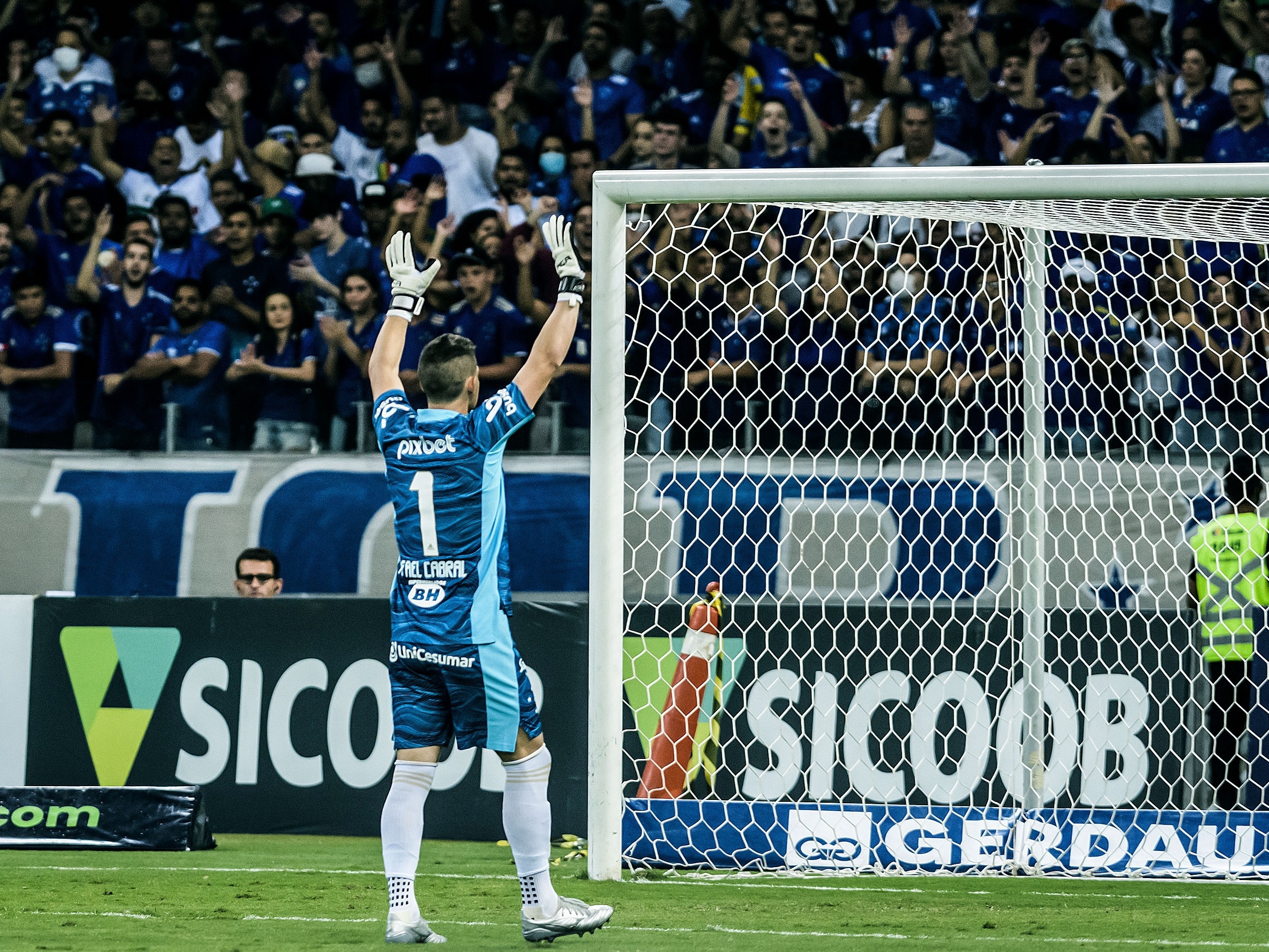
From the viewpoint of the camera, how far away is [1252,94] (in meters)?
10.8

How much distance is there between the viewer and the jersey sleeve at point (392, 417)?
15.8ft

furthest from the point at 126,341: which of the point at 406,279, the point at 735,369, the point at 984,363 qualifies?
the point at 406,279

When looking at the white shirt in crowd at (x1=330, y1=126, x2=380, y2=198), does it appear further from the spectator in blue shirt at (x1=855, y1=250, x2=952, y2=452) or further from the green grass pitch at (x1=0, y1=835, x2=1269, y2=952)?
the green grass pitch at (x1=0, y1=835, x2=1269, y2=952)

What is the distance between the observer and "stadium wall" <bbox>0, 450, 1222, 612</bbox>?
25.7 feet

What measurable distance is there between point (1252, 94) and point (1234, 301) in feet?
10.3

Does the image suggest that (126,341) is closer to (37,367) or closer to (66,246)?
(37,367)

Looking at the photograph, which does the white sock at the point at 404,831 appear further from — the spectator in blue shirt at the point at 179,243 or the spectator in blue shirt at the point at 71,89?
the spectator in blue shirt at the point at 71,89

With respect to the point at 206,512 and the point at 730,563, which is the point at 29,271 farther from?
the point at 730,563

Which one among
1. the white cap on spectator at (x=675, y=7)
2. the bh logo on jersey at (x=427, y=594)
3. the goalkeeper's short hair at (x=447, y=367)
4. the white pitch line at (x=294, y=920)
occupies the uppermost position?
the white cap on spectator at (x=675, y=7)

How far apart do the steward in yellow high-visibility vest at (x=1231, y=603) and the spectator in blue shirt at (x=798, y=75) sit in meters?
4.68

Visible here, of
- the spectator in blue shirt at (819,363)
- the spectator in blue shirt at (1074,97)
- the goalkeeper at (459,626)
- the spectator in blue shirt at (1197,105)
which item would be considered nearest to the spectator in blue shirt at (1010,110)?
the spectator in blue shirt at (1074,97)

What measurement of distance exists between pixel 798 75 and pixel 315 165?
3.53m

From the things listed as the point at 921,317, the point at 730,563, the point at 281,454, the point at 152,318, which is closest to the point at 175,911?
the point at 730,563

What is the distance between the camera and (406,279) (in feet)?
16.4
